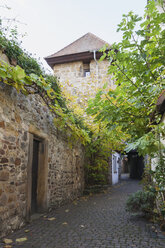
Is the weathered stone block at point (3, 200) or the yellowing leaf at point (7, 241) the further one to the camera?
the weathered stone block at point (3, 200)

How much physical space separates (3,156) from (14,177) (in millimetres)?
504

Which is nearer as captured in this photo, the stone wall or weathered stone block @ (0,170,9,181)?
weathered stone block @ (0,170,9,181)

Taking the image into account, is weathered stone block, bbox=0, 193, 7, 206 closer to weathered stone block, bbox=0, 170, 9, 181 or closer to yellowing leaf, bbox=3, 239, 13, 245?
weathered stone block, bbox=0, 170, 9, 181

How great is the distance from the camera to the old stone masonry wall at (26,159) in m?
3.40

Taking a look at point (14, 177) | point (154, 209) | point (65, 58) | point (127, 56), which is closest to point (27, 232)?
point (14, 177)

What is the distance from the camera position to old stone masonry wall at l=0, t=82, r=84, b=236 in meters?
3.40

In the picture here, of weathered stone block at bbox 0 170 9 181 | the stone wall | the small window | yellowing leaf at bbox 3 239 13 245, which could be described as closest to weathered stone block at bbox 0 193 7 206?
weathered stone block at bbox 0 170 9 181

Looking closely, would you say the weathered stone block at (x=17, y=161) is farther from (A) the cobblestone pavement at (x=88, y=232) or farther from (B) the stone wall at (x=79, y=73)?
(B) the stone wall at (x=79, y=73)

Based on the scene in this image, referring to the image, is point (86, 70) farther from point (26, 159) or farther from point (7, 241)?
point (7, 241)

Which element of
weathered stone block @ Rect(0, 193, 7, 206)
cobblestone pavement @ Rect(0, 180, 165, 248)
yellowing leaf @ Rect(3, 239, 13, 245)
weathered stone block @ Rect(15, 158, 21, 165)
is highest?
weathered stone block @ Rect(15, 158, 21, 165)

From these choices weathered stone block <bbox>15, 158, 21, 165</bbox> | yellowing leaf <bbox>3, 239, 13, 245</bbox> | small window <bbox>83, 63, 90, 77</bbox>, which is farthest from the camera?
small window <bbox>83, 63, 90, 77</bbox>

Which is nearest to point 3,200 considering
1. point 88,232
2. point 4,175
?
point 4,175

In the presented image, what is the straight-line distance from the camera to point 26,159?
13.5ft

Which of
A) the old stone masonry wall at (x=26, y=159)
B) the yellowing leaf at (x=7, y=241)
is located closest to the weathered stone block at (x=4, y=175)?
the old stone masonry wall at (x=26, y=159)
